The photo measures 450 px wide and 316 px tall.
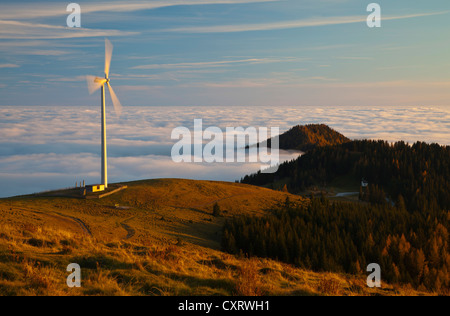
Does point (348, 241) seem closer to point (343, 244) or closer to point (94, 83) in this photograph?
point (343, 244)

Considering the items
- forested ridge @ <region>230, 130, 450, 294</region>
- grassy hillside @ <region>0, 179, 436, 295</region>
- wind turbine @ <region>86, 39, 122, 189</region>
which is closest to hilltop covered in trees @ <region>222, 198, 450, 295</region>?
forested ridge @ <region>230, 130, 450, 294</region>

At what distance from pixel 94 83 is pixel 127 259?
1830 inches

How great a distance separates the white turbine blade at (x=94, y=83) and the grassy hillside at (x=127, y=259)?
64.6ft

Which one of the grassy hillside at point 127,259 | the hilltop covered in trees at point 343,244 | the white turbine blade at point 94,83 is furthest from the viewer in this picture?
the white turbine blade at point 94,83

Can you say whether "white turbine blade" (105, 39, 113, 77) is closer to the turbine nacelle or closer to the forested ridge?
the turbine nacelle

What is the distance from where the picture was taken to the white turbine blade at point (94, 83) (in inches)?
2534

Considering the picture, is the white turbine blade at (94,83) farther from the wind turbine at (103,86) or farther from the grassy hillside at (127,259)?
the grassy hillside at (127,259)

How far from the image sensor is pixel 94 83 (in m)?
64.9

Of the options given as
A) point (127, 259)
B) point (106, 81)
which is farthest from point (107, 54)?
point (127, 259)

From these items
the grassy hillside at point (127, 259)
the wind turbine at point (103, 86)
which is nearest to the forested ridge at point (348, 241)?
the grassy hillside at point (127, 259)
